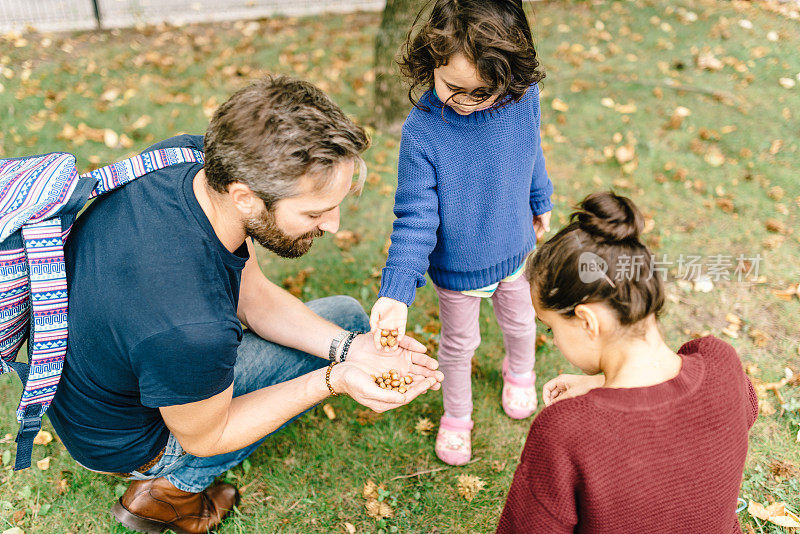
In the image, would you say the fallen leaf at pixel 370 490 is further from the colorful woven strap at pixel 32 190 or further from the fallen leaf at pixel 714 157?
the fallen leaf at pixel 714 157

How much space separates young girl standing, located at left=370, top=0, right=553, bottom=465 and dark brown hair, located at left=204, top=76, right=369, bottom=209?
0.39m

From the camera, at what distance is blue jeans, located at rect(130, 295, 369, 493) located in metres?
2.33

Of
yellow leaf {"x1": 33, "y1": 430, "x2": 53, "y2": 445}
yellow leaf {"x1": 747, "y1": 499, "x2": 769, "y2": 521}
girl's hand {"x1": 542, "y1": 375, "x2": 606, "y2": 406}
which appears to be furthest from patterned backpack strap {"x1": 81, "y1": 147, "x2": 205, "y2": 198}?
yellow leaf {"x1": 747, "y1": 499, "x2": 769, "y2": 521}

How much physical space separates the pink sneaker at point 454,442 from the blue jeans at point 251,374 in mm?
603

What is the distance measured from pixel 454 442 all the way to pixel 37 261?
1842mm

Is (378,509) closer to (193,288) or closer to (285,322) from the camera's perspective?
(285,322)

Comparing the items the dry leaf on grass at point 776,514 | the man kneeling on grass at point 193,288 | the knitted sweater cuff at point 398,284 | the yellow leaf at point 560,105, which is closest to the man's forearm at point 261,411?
the man kneeling on grass at point 193,288

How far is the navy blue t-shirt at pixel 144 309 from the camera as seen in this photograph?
182cm

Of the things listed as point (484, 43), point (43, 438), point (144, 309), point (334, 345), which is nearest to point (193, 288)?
point (144, 309)

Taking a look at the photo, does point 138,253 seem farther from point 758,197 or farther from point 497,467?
point 758,197

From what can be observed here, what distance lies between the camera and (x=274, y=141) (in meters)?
1.86

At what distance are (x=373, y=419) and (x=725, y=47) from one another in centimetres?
552

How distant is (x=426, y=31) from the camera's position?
2059 mm

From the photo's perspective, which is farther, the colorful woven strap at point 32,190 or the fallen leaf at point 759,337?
the fallen leaf at point 759,337
